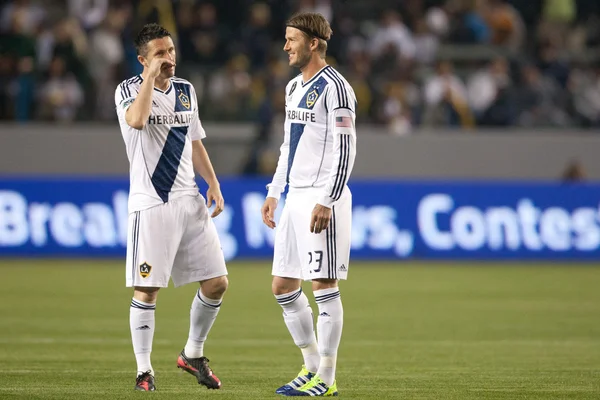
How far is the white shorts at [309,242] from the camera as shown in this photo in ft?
25.5

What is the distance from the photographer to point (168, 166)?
814cm

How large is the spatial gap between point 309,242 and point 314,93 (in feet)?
3.20

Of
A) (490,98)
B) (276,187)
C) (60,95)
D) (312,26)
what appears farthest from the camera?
(490,98)

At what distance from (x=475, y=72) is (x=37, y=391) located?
1766cm

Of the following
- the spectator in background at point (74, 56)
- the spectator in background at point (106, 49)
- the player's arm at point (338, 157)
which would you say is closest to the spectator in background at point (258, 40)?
the spectator in background at point (106, 49)

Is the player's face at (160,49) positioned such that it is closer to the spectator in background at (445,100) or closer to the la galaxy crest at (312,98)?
the la galaxy crest at (312,98)

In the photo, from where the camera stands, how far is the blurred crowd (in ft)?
70.2

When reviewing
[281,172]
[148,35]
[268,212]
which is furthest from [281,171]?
[148,35]

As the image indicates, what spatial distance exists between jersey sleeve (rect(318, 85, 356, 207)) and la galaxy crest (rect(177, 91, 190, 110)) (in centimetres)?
109

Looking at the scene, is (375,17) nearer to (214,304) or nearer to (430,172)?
(430,172)

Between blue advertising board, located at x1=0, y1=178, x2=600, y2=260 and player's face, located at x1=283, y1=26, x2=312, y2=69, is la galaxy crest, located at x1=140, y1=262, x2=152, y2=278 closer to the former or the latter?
player's face, located at x1=283, y1=26, x2=312, y2=69

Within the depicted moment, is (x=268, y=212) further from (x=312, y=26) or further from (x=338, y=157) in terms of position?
(x=312, y=26)

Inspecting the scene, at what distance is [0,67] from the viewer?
20.9m

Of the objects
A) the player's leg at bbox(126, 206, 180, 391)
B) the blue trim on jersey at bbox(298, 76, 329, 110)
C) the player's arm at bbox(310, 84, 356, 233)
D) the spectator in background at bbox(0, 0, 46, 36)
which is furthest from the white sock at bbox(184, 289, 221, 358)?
the spectator in background at bbox(0, 0, 46, 36)
